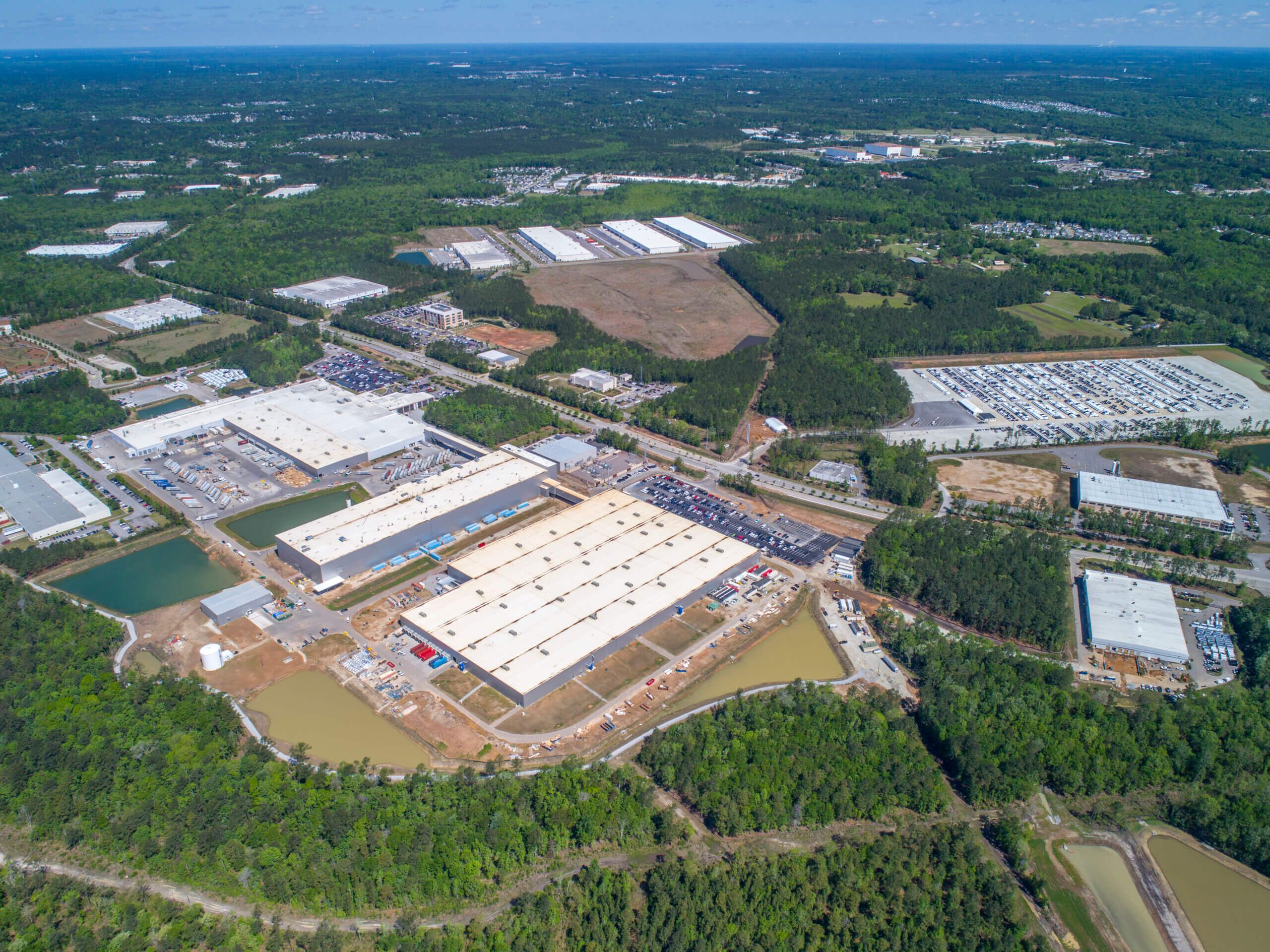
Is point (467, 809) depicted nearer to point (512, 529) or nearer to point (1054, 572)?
point (512, 529)

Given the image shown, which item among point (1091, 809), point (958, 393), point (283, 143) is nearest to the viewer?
point (1091, 809)

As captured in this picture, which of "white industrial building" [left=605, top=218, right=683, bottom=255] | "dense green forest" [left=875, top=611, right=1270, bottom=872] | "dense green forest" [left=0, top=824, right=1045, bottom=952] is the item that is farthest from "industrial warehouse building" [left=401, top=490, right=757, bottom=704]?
"white industrial building" [left=605, top=218, right=683, bottom=255]

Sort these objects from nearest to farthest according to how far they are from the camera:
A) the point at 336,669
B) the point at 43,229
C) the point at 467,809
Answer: the point at 467,809
the point at 336,669
the point at 43,229

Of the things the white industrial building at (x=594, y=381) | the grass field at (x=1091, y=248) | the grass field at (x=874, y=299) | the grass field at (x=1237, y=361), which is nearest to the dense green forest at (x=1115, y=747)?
the white industrial building at (x=594, y=381)

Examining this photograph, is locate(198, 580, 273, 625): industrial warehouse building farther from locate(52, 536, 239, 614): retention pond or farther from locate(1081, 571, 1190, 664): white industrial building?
locate(1081, 571, 1190, 664): white industrial building

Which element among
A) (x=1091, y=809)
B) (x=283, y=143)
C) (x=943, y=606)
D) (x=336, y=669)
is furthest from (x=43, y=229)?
(x=1091, y=809)

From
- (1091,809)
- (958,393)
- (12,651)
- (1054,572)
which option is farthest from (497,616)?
(958,393)

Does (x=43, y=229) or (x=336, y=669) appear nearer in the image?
(x=336, y=669)
